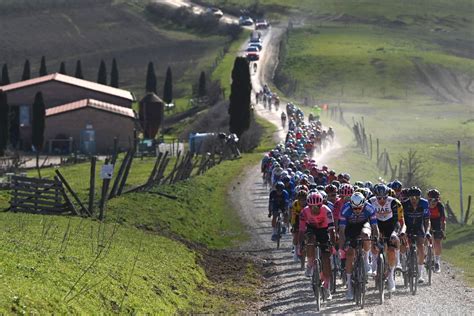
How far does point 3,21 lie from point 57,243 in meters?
162

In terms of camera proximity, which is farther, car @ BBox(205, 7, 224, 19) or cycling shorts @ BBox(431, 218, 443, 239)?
car @ BBox(205, 7, 224, 19)

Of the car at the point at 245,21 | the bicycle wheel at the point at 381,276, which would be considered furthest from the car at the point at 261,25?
the bicycle wheel at the point at 381,276

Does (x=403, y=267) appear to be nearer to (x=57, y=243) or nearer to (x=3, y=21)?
(x=57, y=243)

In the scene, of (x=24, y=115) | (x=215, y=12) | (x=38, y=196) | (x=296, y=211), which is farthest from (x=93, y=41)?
(x=296, y=211)

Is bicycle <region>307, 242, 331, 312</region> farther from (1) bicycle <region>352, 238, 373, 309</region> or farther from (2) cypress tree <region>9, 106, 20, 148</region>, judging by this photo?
(2) cypress tree <region>9, 106, 20, 148</region>

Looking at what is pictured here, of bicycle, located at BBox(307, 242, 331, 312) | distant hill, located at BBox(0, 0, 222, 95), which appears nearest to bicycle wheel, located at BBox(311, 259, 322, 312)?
bicycle, located at BBox(307, 242, 331, 312)

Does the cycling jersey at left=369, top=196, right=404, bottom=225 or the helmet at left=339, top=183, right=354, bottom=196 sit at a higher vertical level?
the helmet at left=339, top=183, right=354, bottom=196

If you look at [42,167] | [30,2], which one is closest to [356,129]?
[42,167]

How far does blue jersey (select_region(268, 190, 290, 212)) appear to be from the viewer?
31.5 meters

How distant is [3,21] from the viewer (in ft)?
594

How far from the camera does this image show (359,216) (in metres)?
21.7

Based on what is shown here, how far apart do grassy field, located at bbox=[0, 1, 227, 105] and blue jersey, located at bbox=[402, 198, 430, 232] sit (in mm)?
122550

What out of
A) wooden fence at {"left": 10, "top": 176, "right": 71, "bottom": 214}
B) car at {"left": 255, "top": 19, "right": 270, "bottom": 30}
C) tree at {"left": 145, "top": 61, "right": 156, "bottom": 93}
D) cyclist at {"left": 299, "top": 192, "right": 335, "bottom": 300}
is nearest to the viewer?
cyclist at {"left": 299, "top": 192, "right": 335, "bottom": 300}

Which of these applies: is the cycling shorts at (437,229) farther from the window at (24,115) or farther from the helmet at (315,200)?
the window at (24,115)
